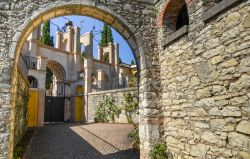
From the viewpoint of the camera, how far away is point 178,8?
18.6ft

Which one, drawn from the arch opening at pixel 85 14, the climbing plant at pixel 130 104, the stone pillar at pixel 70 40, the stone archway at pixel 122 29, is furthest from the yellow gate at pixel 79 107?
the stone archway at pixel 122 29

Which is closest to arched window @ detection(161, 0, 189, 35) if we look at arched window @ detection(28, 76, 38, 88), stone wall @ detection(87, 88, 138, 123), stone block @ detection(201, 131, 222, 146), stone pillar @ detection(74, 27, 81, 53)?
stone block @ detection(201, 131, 222, 146)

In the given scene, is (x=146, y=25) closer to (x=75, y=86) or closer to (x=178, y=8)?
(x=178, y=8)

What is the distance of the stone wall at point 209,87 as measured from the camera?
3.34 meters

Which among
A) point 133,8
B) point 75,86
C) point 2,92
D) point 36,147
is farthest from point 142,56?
point 75,86

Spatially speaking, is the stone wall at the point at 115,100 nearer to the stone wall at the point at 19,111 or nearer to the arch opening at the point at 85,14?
the stone wall at the point at 19,111

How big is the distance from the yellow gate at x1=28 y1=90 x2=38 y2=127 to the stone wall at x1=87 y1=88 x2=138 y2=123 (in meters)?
4.37

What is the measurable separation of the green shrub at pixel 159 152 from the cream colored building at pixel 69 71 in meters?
11.1

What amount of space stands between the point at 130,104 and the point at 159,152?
7921 millimetres

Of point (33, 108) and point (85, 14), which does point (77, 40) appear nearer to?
point (33, 108)

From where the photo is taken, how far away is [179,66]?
198 inches

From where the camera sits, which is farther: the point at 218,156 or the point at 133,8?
the point at 133,8

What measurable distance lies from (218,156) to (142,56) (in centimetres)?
297

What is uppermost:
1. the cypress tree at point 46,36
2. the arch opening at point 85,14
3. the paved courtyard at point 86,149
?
the cypress tree at point 46,36
